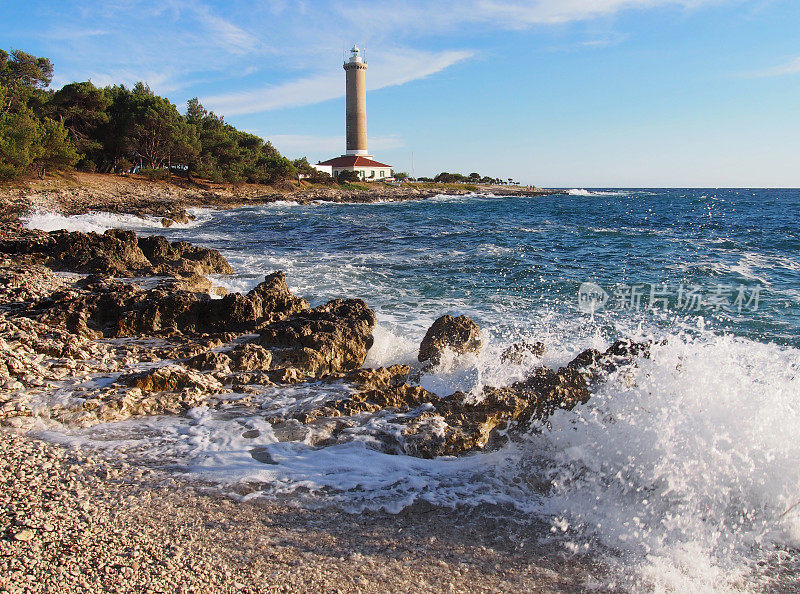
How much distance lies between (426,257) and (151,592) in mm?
13807

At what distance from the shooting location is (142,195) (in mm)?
33188

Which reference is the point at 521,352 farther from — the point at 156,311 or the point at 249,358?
the point at 156,311

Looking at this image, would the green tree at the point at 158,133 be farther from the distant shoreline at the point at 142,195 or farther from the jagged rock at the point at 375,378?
the jagged rock at the point at 375,378

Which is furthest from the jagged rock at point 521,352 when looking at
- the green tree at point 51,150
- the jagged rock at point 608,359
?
the green tree at point 51,150

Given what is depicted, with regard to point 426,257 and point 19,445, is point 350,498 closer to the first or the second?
point 19,445

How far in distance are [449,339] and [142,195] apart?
3254 centimetres

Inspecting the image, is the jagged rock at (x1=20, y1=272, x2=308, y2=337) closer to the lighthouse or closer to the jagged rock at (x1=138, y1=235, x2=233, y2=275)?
the jagged rock at (x1=138, y1=235, x2=233, y2=275)

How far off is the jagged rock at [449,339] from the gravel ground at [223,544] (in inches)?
113

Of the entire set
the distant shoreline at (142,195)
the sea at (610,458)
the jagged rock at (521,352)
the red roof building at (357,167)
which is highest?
the red roof building at (357,167)

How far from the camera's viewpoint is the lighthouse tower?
208 feet

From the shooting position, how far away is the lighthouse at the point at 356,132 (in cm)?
6369

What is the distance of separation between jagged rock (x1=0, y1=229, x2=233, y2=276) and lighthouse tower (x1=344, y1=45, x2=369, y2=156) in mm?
56801

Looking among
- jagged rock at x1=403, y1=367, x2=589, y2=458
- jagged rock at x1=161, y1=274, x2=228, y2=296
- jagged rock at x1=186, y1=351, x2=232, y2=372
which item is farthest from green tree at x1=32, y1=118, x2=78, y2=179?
jagged rock at x1=403, y1=367, x2=589, y2=458

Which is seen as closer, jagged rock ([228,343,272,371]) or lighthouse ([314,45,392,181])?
jagged rock ([228,343,272,371])
